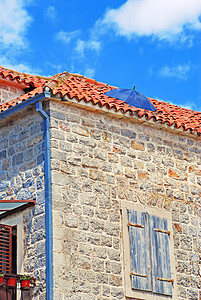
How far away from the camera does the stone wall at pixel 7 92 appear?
15047 millimetres

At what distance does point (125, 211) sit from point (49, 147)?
1955 millimetres

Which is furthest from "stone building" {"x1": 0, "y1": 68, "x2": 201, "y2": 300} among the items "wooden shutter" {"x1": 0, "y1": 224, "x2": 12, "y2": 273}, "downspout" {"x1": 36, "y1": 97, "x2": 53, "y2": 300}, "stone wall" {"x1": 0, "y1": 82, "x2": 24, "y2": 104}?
"stone wall" {"x1": 0, "y1": 82, "x2": 24, "y2": 104}

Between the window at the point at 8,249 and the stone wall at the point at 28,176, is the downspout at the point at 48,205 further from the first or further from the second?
the window at the point at 8,249

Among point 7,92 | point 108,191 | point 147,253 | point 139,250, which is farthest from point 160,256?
point 7,92

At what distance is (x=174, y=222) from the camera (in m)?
13.6

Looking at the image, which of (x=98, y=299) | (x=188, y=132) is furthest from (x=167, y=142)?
(x=98, y=299)

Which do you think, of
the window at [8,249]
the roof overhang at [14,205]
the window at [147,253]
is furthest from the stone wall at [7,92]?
the window at [147,253]

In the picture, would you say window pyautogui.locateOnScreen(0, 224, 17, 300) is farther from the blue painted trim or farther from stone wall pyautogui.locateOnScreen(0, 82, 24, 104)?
stone wall pyautogui.locateOnScreen(0, 82, 24, 104)

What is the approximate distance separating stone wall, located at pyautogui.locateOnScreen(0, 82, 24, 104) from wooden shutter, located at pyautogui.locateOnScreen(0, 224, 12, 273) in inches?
146

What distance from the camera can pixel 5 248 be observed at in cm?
1216

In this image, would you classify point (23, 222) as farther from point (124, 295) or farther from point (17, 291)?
point (124, 295)

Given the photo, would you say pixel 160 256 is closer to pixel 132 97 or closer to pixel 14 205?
pixel 14 205

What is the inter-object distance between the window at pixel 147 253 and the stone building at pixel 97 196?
20 mm

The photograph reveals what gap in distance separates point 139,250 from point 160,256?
52cm
